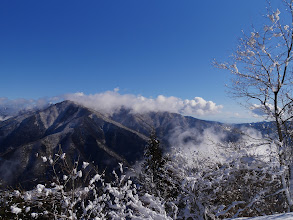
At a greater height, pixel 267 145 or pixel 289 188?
pixel 267 145

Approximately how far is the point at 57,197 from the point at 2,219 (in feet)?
5.05

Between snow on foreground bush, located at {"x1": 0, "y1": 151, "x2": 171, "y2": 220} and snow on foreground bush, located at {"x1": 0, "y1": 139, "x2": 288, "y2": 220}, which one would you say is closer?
snow on foreground bush, located at {"x1": 0, "y1": 151, "x2": 171, "y2": 220}

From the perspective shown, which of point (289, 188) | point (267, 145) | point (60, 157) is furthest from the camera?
point (267, 145)

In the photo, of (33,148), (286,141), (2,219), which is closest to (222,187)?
(286,141)

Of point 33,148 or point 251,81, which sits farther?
point 33,148

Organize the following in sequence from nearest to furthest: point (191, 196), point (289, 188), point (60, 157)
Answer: point (60, 157)
point (289, 188)
point (191, 196)

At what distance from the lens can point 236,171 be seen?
24.4 ft

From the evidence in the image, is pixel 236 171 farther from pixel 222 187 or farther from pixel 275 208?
pixel 275 208

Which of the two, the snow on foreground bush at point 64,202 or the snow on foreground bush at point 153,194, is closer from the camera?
the snow on foreground bush at point 64,202

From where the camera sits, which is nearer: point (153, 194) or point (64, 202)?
point (64, 202)

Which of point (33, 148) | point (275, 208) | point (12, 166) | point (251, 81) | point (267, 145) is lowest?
point (12, 166)

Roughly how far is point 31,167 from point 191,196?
198 m

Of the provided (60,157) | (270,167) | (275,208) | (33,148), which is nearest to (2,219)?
(60,157)

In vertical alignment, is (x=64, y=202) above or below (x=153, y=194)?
above
